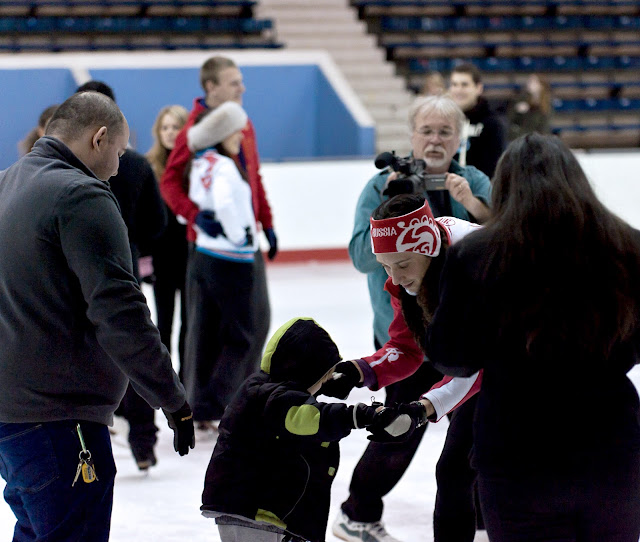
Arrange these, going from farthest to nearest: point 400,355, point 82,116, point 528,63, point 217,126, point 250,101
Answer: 1. point 528,63
2. point 250,101
3. point 217,126
4. point 400,355
5. point 82,116

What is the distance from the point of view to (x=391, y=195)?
290cm

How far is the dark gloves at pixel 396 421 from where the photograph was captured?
2043 mm

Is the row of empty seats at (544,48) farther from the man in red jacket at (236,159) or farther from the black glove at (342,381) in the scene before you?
the black glove at (342,381)

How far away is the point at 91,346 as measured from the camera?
6.61 feet

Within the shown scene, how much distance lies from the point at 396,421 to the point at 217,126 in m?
2.32

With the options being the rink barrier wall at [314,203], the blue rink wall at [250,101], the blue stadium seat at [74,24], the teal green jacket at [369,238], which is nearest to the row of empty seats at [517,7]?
the blue rink wall at [250,101]

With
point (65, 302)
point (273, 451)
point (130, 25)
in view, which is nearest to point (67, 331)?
point (65, 302)

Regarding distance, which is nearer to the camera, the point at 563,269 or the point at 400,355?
the point at 563,269

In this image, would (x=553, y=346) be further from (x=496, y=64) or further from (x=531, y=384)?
(x=496, y=64)

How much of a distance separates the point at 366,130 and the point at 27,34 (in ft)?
15.0

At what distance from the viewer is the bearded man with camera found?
2922 millimetres

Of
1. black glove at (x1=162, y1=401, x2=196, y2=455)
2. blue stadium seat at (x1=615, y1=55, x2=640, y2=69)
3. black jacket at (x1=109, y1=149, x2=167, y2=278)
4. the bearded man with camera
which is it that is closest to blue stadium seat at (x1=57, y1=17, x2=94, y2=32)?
blue stadium seat at (x1=615, y1=55, x2=640, y2=69)

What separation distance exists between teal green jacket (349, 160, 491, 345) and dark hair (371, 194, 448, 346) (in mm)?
712

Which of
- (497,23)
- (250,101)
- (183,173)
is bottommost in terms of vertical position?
(250,101)
